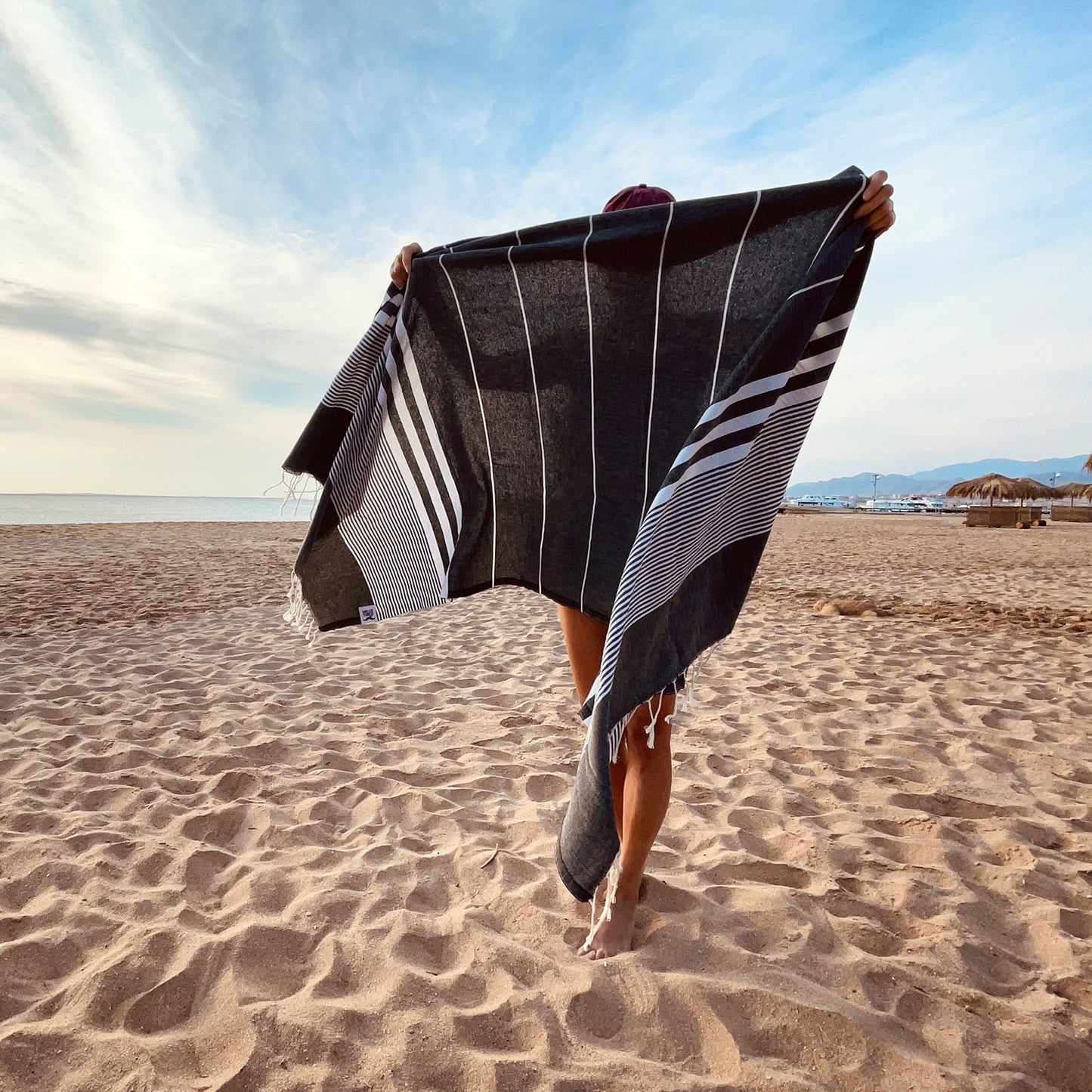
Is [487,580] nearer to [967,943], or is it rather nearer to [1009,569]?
[967,943]

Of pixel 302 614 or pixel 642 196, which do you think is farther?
pixel 302 614

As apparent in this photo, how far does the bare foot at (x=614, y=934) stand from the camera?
1761 mm

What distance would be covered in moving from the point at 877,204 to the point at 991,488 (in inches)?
1260

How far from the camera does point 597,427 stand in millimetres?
1728

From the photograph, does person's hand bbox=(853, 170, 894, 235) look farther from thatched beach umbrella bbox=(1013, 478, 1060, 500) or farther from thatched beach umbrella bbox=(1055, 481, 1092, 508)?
thatched beach umbrella bbox=(1055, 481, 1092, 508)

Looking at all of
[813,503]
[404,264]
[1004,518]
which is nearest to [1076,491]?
[1004,518]

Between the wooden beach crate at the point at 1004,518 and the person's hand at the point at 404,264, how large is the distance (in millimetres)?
24561

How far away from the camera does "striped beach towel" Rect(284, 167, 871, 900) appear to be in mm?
1392

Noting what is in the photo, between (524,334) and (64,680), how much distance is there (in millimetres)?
3940

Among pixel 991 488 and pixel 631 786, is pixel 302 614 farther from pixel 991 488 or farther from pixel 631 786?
pixel 991 488

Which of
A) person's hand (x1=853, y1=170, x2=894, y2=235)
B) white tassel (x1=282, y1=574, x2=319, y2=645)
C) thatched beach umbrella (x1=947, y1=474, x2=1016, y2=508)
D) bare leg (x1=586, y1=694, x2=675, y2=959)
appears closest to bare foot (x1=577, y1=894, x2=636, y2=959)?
bare leg (x1=586, y1=694, x2=675, y2=959)

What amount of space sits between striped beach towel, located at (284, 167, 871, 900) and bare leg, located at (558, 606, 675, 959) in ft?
0.45

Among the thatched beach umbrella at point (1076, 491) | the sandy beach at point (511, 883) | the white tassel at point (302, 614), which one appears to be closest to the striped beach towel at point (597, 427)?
the white tassel at point (302, 614)

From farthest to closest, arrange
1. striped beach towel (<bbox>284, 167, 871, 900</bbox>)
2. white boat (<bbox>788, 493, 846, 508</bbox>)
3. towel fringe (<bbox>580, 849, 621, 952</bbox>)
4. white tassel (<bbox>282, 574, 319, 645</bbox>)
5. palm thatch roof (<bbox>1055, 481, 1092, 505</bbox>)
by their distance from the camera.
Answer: white boat (<bbox>788, 493, 846, 508</bbox>)
palm thatch roof (<bbox>1055, 481, 1092, 505</bbox>)
white tassel (<bbox>282, 574, 319, 645</bbox>)
towel fringe (<bbox>580, 849, 621, 952</bbox>)
striped beach towel (<bbox>284, 167, 871, 900</bbox>)
